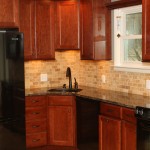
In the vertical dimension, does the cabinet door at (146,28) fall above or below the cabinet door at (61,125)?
above

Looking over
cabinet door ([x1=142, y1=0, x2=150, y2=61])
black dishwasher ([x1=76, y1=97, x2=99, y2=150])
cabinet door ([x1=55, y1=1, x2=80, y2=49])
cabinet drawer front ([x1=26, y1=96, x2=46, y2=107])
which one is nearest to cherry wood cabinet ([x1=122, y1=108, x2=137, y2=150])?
black dishwasher ([x1=76, y1=97, x2=99, y2=150])

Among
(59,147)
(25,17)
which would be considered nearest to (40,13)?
(25,17)

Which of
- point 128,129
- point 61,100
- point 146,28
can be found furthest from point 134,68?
point 61,100

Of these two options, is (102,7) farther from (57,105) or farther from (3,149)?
(3,149)

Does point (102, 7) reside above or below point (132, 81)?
above

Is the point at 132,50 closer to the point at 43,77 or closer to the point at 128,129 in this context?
the point at 128,129

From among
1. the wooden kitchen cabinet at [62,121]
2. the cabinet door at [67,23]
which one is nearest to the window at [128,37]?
the cabinet door at [67,23]

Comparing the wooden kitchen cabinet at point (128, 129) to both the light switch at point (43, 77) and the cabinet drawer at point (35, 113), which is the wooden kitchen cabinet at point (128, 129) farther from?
the light switch at point (43, 77)

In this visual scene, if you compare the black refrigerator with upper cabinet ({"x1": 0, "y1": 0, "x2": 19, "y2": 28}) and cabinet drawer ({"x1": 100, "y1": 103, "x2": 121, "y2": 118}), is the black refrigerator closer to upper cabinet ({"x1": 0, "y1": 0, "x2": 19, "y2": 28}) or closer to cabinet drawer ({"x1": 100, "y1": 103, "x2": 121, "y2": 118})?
upper cabinet ({"x1": 0, "y1": 0, "x2": 19, "y2": 28})

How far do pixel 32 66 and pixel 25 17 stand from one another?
33.9 inches

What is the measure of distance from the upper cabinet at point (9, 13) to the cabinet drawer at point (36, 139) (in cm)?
165

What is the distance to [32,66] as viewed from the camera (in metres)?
5.21

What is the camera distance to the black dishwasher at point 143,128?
3.25 meters

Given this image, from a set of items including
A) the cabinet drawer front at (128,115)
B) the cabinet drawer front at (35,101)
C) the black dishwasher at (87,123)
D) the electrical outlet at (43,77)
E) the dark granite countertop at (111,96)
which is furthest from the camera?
the electrical outlet at (43,77)
